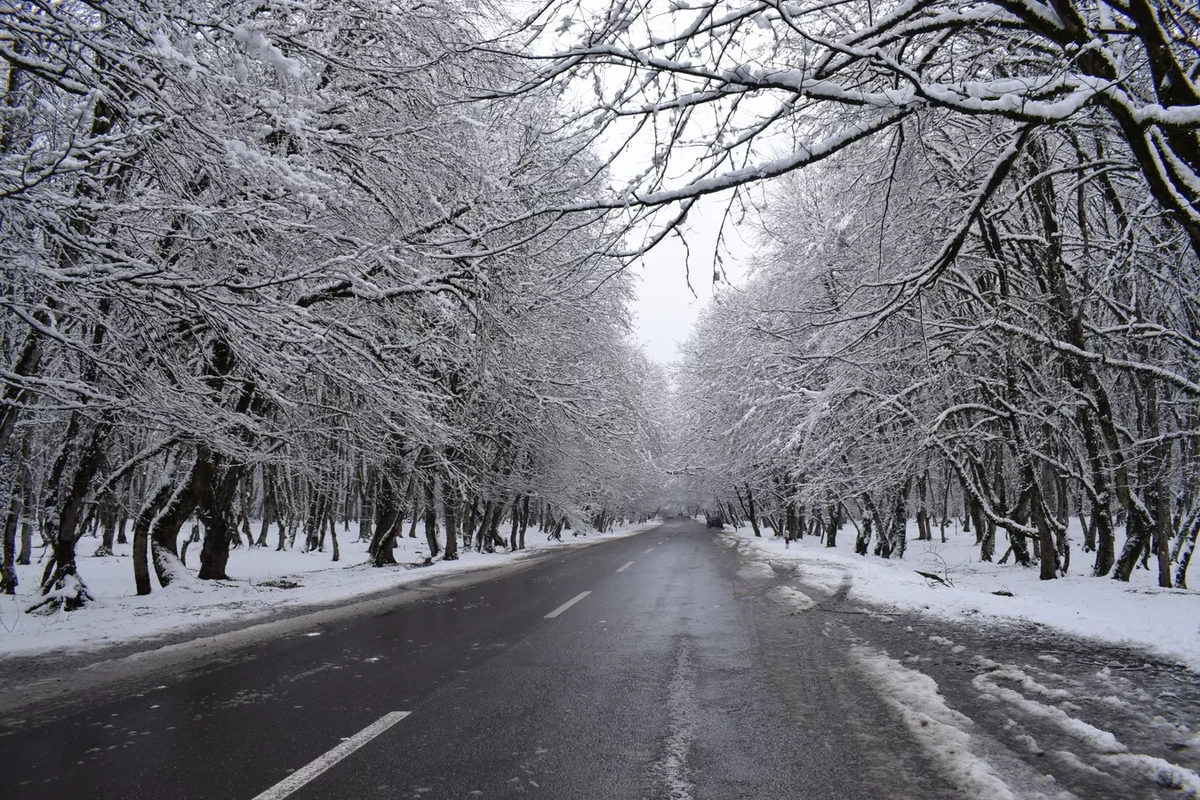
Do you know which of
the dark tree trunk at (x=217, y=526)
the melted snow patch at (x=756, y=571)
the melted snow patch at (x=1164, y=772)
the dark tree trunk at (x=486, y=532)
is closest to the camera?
the melted snow patch at (x=1164, y=772)

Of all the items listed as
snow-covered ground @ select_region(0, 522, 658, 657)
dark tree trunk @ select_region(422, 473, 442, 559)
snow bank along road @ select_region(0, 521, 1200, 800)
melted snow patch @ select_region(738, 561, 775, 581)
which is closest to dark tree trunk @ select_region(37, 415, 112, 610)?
snow-covered ground @ select_region(0, 522, 658, 657)

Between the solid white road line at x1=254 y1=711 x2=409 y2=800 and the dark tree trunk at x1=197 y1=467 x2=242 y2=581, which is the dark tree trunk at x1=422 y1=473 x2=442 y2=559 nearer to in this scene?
the dark tree trunk at x1=197 y1=467 x2=242 y2=581

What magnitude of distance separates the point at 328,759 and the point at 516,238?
23.2ft

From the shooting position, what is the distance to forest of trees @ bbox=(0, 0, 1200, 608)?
17.6ft

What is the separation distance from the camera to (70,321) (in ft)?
27.8

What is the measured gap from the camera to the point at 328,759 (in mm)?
3740

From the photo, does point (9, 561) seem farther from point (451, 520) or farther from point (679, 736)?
point (679, 736)

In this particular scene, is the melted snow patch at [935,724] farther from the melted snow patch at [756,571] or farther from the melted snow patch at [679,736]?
the melted snow patch at [756,571]

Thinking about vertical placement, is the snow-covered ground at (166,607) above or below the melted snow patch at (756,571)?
above

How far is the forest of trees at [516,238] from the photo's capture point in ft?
17.6

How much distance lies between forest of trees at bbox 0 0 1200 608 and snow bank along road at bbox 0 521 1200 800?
3.41m

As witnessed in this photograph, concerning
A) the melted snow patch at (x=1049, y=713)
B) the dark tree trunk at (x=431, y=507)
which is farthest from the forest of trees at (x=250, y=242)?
Result: the melted snow patch at (x=1049, y=713)

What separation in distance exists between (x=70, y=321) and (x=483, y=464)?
14077 millimetres

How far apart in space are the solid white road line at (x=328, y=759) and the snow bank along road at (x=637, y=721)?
2cm
